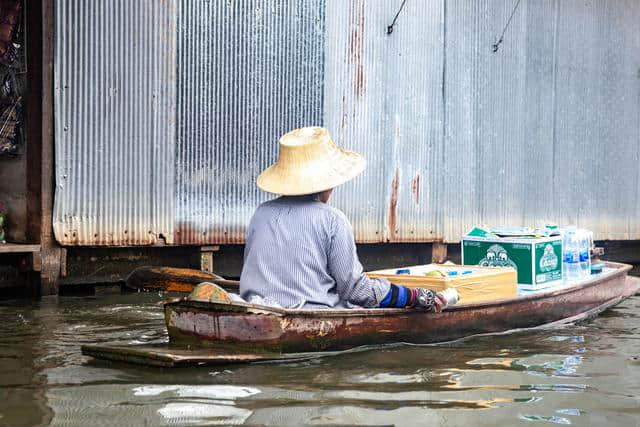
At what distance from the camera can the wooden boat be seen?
17.5ft

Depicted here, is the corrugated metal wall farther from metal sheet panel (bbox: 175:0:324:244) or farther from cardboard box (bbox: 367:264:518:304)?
cardboard box (bbox: 367:264:518:304)

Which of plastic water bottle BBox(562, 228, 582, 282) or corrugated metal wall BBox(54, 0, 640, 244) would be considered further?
corrugated metal wall BBox(54, 0, 640, 244)

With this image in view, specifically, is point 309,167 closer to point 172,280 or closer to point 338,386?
point 338,386

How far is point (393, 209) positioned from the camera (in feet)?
35.9

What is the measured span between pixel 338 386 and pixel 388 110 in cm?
633

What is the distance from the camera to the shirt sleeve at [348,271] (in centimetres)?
571

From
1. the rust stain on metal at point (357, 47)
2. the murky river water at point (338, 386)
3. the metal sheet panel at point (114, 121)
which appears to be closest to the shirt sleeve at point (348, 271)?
the murky river water at point (338, 386)

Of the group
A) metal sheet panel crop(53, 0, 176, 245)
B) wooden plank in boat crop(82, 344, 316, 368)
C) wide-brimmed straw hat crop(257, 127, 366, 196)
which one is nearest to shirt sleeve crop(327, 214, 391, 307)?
wide-brimmed straw hat crop(257, 127, 366, 196)

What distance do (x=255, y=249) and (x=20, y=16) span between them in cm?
417

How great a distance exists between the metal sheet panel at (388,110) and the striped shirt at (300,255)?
4.59 m

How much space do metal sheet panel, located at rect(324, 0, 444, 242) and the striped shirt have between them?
4.59 metres

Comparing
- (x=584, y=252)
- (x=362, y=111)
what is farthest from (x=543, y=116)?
(x=584, y=252)

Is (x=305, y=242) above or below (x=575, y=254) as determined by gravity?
above

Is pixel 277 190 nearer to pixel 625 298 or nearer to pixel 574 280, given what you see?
pixel 574 280
